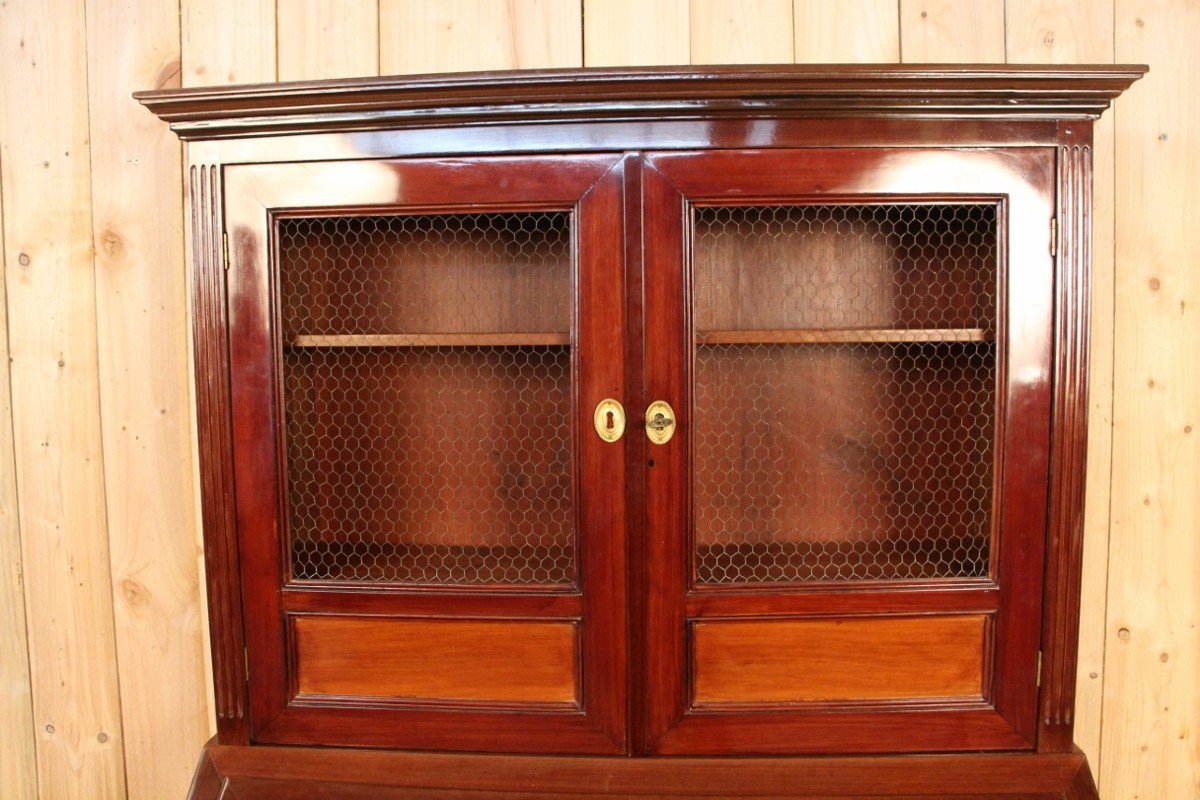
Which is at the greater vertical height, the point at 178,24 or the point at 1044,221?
the point at 178,24

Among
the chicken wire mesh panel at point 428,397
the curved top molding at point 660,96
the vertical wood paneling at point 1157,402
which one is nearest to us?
the curved top molding at point 660,96

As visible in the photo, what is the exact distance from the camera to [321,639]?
2.94 ft

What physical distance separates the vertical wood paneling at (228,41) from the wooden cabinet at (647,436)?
378 mm

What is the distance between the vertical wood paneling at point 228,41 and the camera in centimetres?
Answer: 118

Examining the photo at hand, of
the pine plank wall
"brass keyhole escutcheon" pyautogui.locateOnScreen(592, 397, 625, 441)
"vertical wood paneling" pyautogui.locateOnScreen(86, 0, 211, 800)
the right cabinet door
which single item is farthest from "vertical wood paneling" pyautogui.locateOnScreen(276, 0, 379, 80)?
"brass keyhole escutcheon" pyautogui.locateOnScreen(592, 397, 625, 441)

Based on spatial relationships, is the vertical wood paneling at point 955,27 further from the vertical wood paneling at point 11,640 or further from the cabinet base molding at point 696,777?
the vertical wood paneling at point 11,640

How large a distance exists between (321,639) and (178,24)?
1076 mm

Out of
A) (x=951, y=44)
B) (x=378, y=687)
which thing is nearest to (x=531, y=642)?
(x=378, y=687)

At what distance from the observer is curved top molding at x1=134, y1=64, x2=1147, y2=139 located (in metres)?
0.79

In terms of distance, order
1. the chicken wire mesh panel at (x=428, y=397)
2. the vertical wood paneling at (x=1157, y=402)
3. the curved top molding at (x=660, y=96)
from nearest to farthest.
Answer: the curved top molding at (x=660, y=96) → the chicken wire mesh panel at (x=428, y=397) → the vertical wood paneling at (x=1157, y=402)

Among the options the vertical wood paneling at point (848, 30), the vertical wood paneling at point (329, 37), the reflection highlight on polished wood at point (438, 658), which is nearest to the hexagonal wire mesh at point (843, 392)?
the reflection highlight on polished wood at point (438, 658)

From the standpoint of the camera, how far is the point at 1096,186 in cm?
114

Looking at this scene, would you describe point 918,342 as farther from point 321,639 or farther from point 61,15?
point 61,15

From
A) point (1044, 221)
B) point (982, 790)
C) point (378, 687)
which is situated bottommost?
point (982, 790)
